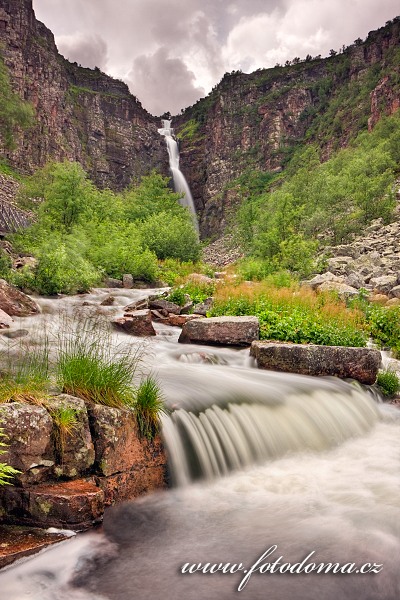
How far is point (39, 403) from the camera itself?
4430 millimetres

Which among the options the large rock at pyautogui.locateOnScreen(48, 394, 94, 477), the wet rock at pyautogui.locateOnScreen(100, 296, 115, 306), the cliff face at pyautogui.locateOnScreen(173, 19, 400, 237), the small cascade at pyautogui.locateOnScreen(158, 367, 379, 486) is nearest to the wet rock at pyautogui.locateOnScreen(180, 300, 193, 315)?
the wet rock at pyautogui.locateOnScreen(100, 296, 115, 306)

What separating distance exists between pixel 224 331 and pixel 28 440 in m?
7.15

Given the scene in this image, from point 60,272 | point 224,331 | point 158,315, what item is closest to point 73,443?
point 224,331

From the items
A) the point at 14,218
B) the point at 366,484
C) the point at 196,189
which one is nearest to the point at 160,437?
the point at 366,484

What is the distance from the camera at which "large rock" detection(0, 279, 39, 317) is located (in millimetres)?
12281

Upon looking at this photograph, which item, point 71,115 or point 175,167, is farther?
point 175,167

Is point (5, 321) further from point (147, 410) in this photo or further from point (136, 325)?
point (147, 410)

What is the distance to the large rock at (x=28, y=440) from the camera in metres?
4.02

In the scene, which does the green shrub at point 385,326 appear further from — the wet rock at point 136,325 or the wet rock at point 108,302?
the wet rock at point 108,302

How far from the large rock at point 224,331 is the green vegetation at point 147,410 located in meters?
5.61

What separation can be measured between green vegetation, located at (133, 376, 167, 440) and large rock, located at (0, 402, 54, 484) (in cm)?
115

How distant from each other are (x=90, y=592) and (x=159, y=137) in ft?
411

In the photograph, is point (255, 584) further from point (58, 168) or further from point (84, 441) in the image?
point (58, 168)

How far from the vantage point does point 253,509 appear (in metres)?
4.82
